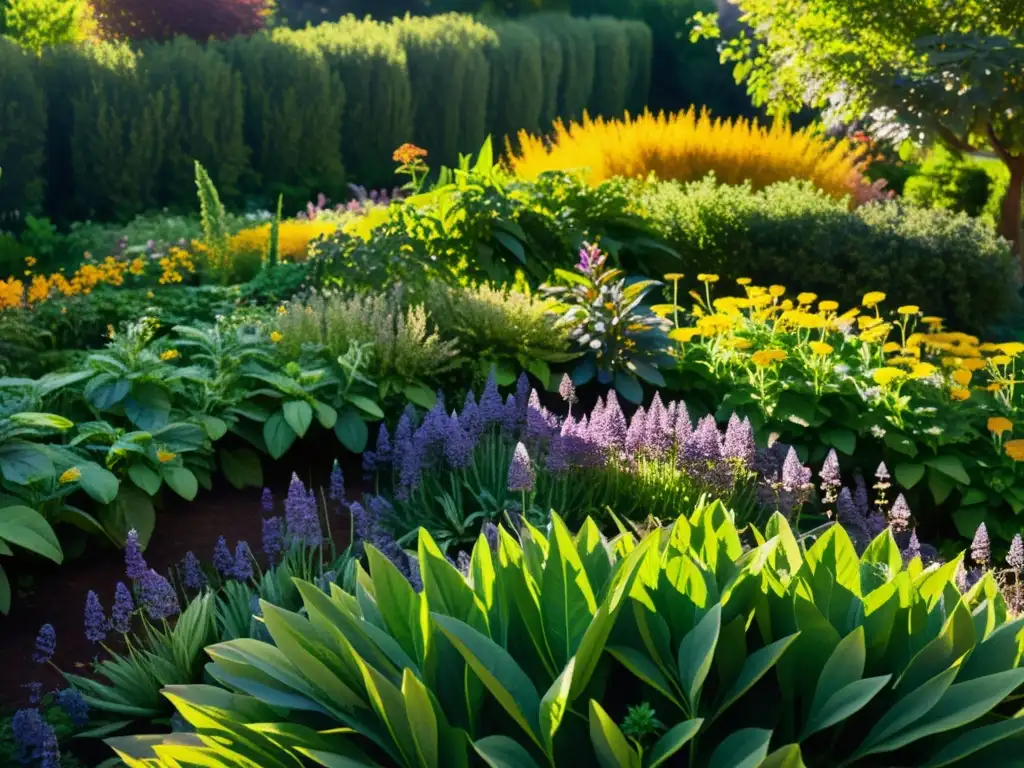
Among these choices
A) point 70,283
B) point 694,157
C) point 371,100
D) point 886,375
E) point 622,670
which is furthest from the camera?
point 371,100

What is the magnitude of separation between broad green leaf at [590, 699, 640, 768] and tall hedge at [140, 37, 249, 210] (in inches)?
425

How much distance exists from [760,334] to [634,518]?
187cm

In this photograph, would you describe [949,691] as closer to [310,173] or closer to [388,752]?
[388,752]

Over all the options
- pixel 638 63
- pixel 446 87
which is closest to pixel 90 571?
pixel 446 87

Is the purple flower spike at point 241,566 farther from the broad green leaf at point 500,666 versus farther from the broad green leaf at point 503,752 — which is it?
the broad green leaf at point 503,752

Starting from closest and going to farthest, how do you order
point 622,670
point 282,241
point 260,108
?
point 622,670 → point 282,241 → point 260,108

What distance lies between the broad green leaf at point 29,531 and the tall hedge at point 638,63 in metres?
17.6

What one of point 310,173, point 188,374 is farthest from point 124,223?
point 188,374

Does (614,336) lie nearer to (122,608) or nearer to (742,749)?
(122,608)

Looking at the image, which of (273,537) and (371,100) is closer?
(273,537)

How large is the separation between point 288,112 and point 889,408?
9460 millimetres

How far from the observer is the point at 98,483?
3.90 m

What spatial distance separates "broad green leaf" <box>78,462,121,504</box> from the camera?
3.87 meters

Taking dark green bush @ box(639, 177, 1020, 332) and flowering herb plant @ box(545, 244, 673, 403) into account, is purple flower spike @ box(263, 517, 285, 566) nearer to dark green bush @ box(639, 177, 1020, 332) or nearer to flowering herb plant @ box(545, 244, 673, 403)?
flowering herb plant @ box(545, 244, 673, 403)
